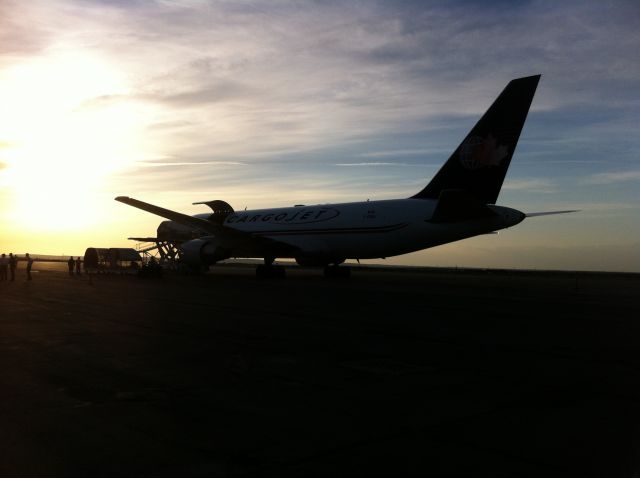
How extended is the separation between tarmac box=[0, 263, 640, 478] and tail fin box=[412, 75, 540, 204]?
13.7 meters

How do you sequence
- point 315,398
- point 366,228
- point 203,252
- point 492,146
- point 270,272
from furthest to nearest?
point 203,252, point 270,272, point 366,228, point 492,146, point 315,398

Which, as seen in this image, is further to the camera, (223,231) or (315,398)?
(223,231)

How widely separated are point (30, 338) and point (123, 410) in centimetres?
534

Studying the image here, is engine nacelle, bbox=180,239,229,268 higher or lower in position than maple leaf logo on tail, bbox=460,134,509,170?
lower

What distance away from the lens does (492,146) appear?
24.9 metres

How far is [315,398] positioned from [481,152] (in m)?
21.3

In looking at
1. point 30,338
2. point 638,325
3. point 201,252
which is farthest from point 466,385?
point 201,252

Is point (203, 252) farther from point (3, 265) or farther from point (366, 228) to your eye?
point (3, 265)

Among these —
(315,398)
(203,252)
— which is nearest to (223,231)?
(203,252)

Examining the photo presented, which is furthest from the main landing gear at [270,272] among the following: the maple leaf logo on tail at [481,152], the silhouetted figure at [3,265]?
the silhouetted figure at [3,265]

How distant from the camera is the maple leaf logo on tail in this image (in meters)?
24.9

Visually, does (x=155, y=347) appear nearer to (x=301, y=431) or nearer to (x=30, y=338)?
(x=30, y=338)

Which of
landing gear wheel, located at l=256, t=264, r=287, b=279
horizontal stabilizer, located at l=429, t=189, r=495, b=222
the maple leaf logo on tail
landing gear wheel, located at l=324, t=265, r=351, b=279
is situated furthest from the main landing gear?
the maple leaf logo on tail

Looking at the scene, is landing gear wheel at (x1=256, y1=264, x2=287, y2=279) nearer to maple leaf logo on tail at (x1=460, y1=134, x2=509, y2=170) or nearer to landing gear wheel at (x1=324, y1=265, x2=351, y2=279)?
landing gear wheel at (x1=324, y1=265, x2=351, y2=279)
